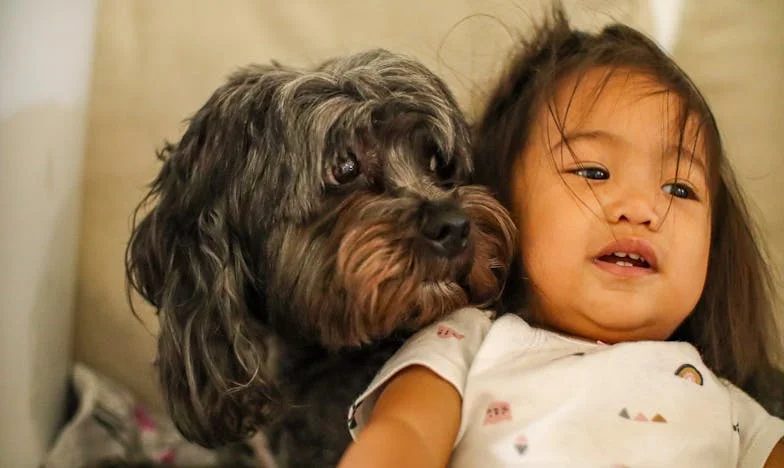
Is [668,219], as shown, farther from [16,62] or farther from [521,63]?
[16,62]

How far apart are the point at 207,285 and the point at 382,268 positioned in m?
0.29

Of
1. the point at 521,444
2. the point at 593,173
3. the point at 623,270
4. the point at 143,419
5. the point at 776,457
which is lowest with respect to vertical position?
the point at 143,419

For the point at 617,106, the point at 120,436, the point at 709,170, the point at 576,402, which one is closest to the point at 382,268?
the point at 576,402

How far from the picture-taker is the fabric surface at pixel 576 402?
1.08m

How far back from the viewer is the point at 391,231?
115 centimetres

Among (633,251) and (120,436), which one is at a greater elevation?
(633,251)

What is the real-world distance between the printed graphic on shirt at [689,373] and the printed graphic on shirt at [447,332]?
313 mm

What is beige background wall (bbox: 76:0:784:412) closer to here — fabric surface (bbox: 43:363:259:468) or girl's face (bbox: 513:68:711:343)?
fabric surface (bbox: 43:363:259:468)

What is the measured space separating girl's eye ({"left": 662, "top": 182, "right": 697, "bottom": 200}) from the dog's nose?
33cm

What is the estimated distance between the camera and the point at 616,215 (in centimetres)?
121

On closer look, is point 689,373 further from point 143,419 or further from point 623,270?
point 143,419

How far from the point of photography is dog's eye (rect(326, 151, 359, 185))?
1.25 m

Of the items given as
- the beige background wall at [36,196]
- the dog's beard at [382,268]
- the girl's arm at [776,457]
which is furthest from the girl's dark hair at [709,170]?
the beige background wall at [36,196]

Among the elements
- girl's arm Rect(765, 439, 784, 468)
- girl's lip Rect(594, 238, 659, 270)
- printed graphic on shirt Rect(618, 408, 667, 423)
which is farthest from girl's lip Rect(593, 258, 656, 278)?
girl's arm Rect(765, 439, 784, 468)
